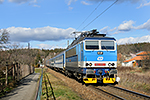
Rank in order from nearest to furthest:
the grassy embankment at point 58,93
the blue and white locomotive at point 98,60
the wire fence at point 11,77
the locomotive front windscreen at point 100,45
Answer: the grassy embankment at point 58,93 < the wire fence at point 11,77 < the blue and white locomotive at point 98,60 < the locomotive front windscreen at point 100,45

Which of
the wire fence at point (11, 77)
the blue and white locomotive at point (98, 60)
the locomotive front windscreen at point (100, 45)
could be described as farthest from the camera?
the locomotive front windscreen at point (100, 45)

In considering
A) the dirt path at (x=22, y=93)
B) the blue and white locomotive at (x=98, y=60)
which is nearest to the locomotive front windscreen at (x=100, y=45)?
the blue and white locomotive at (x=98, y=60)

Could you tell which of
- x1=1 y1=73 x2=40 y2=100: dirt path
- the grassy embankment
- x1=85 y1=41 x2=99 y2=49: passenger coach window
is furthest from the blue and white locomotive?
x1=1 y1=73 x2=40 y2=100: dirt path

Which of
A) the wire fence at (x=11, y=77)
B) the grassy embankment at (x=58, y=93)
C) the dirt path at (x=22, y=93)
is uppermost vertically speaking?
the wire fence at (x=11, y=77)

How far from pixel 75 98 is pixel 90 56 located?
3538 mm

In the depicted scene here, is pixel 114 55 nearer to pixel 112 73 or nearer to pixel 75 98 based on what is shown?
pixel 112 73

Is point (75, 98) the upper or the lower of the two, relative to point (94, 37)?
lower

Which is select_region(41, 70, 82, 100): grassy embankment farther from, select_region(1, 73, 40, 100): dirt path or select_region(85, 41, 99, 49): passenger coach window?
select_region(85, 41, 99, 49): passenger coach window

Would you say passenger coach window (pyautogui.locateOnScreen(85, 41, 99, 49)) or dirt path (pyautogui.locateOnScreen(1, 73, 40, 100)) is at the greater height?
passenger coach window (pyautogui.locateOnScreen(85, 41, 99, 49))

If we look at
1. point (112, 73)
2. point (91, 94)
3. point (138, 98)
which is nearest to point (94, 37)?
point (112, 73)

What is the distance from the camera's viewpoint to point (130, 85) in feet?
45.1

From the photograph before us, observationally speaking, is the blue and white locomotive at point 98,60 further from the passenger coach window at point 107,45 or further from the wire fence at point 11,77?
the wire fence at point 11,77

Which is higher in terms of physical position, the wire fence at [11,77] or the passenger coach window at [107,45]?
the passenger coach window at [107,45]

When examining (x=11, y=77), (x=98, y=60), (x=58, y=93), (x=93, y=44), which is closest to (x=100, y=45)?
(x=93, y=44)
